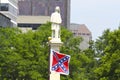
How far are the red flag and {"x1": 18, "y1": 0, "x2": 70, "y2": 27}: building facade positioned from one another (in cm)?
15062

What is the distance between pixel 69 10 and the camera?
190125mm

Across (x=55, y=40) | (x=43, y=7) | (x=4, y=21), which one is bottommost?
(x=43, y=7)

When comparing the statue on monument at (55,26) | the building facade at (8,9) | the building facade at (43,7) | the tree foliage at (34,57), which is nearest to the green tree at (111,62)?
the tree foliage at (34,57)

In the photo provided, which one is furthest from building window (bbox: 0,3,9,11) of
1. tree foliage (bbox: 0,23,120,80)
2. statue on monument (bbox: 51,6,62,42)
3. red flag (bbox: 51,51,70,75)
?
red flag (bbox: 51,51,70,75)

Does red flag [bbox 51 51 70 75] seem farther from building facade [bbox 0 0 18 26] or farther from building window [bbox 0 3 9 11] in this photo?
building window [bbox 0 3 9 11]

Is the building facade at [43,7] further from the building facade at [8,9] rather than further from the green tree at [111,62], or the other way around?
the green tree at [111,62]

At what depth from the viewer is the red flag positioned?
2825 centimetres

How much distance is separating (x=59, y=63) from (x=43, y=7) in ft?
511

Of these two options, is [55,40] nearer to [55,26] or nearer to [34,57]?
[55,26]

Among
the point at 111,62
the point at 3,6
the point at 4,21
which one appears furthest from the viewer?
the point at 3,6

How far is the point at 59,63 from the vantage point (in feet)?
93.5

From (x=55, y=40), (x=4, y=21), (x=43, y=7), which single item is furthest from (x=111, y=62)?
(x=43, y=7)

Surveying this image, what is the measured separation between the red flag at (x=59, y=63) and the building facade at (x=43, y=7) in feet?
494

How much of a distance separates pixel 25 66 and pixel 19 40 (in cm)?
405
